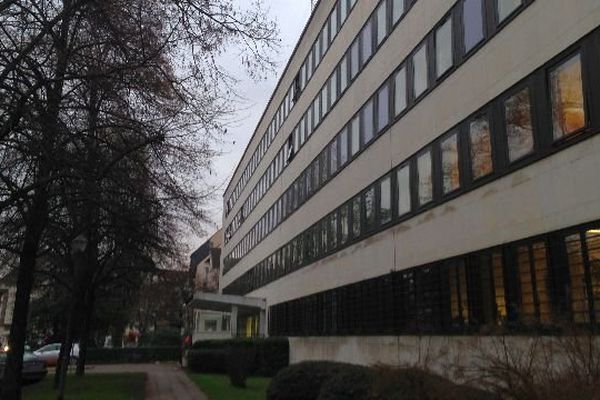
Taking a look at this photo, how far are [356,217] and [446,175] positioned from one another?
25.7 feet

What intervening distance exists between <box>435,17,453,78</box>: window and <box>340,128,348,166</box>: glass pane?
27.8ft

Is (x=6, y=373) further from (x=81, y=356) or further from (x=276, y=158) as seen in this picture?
(x=276, y=158)

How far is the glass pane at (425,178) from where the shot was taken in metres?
16.5

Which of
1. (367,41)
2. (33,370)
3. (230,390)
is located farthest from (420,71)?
(33,370)

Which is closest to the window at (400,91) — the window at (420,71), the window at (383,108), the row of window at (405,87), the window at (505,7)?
the row of window at (405,87)

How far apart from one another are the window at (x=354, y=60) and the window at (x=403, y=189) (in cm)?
651

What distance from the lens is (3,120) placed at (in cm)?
1066

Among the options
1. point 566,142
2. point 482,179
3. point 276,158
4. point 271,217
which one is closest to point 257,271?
point 271,217

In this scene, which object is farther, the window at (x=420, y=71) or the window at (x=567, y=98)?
the window at (x=420, y=71)

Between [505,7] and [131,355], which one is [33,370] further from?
[131,355]

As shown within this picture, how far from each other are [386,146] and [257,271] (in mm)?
27865

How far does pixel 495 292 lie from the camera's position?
43.2ft

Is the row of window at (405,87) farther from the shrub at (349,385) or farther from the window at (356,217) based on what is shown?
the shrub at (349,385)

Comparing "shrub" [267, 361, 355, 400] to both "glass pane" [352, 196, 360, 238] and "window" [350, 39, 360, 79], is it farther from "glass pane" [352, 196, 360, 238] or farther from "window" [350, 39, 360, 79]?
"window" [350, 39, 360, 79]
